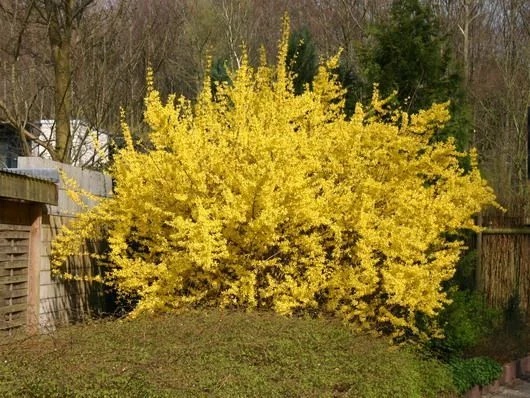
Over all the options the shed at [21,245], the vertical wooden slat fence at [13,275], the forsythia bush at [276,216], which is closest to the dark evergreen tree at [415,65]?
the forsythia bush at [276,216]

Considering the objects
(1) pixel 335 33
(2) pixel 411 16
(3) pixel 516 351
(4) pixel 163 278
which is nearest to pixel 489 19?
(1) pixel 335 33

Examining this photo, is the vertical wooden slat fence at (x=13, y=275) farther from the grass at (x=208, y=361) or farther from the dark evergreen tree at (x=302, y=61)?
the dark evergreen tree at (x=302, y=61)

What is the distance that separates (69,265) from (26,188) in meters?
2.06

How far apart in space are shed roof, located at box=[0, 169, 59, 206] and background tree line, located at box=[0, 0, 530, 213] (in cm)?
382

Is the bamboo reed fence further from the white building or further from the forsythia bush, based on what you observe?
the white building

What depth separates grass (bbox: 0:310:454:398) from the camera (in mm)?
5445

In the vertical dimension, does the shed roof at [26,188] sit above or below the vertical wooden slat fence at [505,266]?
above

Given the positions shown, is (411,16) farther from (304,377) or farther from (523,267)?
(304,377)

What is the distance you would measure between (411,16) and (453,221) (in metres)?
5.41

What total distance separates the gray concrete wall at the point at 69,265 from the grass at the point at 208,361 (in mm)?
2328

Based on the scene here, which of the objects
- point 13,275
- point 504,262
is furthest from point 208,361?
point 504,262

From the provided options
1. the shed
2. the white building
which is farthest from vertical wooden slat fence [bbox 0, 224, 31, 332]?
the white building

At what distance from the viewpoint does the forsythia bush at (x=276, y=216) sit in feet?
28.2

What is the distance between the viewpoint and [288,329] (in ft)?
23.4
